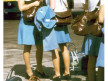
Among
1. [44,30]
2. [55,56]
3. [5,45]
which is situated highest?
[44,30]

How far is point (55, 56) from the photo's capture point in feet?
17.8

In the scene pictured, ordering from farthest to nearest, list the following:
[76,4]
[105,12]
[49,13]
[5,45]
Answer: [76,4] → [5,45] → [49,13] → [105,12]

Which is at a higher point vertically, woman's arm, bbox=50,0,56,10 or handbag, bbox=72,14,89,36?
woman's arm, bbox=50,0,56,10

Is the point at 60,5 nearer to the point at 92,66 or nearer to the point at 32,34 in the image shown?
the point at 32,34

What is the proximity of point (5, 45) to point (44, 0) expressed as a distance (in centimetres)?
460

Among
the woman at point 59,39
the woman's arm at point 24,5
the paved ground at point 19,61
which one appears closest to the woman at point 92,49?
the woman at point 59,39

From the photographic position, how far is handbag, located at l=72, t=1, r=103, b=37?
4273mm

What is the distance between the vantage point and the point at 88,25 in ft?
14.9

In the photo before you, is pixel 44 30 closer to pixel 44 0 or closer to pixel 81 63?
pixel 44 0

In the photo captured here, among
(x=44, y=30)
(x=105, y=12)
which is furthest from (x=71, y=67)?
(x=105, y=12)

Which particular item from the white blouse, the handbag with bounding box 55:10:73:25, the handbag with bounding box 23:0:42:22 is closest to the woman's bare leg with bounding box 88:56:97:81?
the handbag with bounding box 55:10:73:25

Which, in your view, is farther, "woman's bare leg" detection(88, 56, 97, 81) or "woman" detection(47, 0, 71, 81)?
"woman" detection(47, 0, 71, 81)

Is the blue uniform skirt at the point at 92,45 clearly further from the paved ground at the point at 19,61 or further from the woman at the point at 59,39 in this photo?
the paved ground at the point at 19,61

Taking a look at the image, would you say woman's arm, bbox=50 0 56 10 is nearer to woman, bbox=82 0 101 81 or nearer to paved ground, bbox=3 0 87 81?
woman, bbox=82 0 101 81
